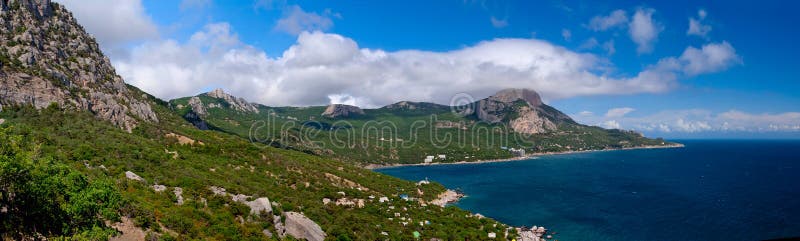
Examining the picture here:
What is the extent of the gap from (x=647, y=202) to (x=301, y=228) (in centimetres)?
10650

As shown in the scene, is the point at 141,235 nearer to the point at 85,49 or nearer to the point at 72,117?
the point at 72,117

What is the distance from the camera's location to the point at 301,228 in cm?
4791

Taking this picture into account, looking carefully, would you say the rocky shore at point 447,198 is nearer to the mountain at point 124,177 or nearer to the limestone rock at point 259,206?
the mountain at point 124,177

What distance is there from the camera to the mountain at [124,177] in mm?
24188

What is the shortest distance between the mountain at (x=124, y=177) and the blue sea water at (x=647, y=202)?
2693 centimetres

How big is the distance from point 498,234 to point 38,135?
6950 centimetres

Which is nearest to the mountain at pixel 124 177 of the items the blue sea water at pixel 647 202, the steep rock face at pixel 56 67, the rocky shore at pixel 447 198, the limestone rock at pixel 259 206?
the limestone rock at pixel 259 206

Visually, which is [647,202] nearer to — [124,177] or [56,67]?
[124,177]

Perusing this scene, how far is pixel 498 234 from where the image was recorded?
240 ft

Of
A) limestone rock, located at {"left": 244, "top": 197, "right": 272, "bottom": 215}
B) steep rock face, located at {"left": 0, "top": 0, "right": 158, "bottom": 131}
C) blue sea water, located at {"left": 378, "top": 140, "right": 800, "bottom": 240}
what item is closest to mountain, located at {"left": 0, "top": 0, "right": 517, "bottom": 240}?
limestone rock, located at {"left": 244, "top": 197, "right": 272, "bottom": 215}

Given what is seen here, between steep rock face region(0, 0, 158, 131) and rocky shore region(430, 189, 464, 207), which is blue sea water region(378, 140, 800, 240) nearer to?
rocky shore region(430, 189, 464, 207)

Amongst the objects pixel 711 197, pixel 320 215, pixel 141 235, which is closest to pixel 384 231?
pixel 320 215

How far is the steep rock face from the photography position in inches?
2419

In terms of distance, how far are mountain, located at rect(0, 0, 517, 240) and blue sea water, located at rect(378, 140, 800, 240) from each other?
2693 cm
